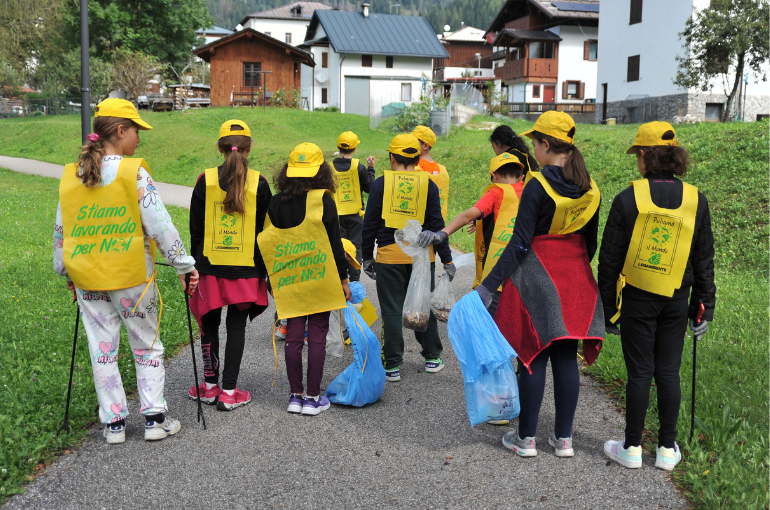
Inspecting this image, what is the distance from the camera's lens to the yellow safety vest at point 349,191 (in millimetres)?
6906

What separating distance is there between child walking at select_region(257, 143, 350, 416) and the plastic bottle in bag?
1.85ft

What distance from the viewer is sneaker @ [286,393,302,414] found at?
4.66 metres

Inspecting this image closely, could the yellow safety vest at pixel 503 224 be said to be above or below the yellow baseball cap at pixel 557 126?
below

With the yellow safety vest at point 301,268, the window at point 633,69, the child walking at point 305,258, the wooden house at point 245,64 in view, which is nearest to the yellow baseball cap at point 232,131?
the child walking at point 305,258

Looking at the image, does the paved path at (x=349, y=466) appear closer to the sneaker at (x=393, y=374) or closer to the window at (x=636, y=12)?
the sneaker at (x=393, y=374)

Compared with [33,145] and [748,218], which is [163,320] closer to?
[748,218]

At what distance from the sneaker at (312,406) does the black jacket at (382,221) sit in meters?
1.21

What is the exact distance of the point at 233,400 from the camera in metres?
4.79

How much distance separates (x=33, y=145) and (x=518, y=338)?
3152 centimetres

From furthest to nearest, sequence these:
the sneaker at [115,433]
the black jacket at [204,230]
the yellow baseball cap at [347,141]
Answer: the yellow baseball cap at [347,141] → the black jacket at [204,230] → the sneaker at [115,433]

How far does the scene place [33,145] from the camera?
3038cm

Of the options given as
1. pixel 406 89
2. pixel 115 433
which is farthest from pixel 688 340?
pixel 406 89

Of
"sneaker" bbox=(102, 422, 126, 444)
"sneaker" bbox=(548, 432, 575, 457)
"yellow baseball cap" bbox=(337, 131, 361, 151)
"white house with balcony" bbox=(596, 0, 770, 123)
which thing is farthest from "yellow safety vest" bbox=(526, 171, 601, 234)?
"white house with balcony" bbox=(596, 0, 770, 123)

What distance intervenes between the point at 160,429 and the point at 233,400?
2.12 ft
